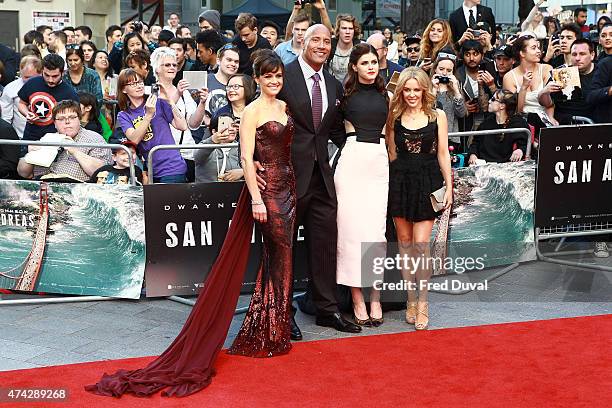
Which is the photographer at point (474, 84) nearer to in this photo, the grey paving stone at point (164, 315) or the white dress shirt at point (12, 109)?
the grey paving stone at point (164, 315)

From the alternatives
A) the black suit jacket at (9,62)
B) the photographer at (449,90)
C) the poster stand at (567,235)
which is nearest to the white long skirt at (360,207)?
the photographer at (449,90)

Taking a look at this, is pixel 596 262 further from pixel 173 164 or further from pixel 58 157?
pixel 58 157

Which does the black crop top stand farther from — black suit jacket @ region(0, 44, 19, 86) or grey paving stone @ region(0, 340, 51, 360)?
black suit jacket @ region(0, 44, 19, 86)

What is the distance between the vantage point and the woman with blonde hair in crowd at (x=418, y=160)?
6.97m

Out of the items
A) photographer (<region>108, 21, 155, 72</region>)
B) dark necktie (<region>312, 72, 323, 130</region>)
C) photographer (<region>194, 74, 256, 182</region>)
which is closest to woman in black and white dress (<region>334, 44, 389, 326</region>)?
dark necktie (<region>312, 72, 323, 130</region>)

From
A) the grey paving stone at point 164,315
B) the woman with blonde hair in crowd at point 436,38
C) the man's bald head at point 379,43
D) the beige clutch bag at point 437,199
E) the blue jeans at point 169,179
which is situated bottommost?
the grey paving stone at point 164,315

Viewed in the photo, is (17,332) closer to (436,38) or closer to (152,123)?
(152,123)

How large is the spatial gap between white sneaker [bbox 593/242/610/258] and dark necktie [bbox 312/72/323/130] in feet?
12.8

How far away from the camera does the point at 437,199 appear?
22.8 ft

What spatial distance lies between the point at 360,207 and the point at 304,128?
72cm

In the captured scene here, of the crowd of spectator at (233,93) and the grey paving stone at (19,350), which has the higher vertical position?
the crowd of spectator at (233,93)

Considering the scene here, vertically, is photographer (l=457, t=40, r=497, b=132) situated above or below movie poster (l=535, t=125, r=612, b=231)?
above

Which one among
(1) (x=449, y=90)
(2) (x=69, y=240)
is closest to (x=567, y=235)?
(1) (x=449, y=90)

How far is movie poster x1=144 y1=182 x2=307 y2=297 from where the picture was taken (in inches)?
288
